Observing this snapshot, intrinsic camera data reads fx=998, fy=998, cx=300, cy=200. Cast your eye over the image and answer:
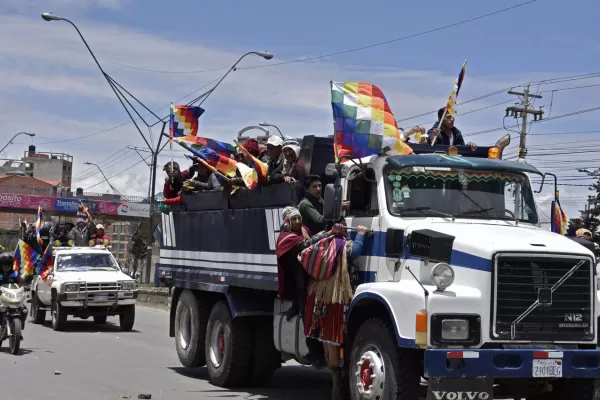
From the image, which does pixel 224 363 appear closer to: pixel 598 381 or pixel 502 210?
pixel 502 210

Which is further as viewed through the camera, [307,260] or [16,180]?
[16,180]

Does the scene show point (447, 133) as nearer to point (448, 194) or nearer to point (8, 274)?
point (448, 194)

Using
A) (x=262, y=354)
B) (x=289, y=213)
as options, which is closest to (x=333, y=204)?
(x=289, y=213)

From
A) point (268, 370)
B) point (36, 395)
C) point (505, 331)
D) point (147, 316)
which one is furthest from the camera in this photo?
point (147, 316)

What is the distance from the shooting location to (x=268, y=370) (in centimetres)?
1271

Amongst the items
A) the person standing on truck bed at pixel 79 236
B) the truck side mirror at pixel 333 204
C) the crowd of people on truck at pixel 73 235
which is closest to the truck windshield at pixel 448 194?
the truck side mirror at pixel 333 204

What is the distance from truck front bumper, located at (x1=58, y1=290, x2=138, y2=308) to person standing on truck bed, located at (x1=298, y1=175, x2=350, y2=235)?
464 inches

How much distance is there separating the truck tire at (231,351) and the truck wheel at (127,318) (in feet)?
29.1

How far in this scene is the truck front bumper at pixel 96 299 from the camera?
21.5 metres

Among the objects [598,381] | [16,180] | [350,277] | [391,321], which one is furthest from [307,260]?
[16,180]

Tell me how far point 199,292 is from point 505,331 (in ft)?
22.2

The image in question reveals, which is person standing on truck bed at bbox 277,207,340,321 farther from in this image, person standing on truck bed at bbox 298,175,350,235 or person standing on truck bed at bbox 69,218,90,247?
person standing on truck bed at bbox 69,218,90,247

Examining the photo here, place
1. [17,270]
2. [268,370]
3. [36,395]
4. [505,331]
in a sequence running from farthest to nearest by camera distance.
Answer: [17,270], [268,370], [36,395], [505,331]

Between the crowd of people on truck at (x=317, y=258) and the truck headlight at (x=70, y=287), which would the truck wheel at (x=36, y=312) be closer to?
the truck headlight at (x=70, y=287)
